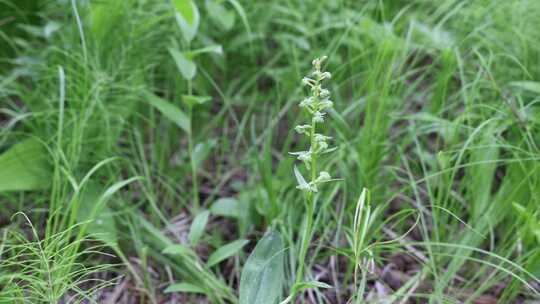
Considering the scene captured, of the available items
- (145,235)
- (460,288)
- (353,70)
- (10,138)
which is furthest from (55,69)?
(460,288)

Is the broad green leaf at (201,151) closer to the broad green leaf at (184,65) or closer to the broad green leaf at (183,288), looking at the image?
the broad green leaf at (184,65)

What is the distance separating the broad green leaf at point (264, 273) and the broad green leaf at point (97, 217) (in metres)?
0.46

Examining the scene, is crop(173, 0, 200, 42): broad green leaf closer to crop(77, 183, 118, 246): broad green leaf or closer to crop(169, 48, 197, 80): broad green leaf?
crop(169, 48, 197, 80): broad green leaf

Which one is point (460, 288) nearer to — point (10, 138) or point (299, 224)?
point (299, 224)

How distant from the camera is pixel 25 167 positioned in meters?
1.73

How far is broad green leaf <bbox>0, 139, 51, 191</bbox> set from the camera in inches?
66.7

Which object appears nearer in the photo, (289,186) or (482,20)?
(289,186)

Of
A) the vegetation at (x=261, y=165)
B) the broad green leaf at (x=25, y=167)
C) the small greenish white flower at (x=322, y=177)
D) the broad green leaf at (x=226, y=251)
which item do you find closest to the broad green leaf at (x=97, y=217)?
the vegetation at (x=261, y=165)

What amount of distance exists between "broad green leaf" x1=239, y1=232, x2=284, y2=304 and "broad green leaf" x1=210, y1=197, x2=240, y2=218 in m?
0.45

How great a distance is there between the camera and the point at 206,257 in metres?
1.79

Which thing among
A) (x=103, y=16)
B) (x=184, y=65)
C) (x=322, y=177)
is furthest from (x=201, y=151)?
(x=322, y=177)

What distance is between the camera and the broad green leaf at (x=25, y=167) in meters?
1.70

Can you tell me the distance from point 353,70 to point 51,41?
3.52ft

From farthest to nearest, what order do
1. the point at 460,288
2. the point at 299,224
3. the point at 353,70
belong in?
the point at 353,70
the point at 299,224
the point at 460,288
